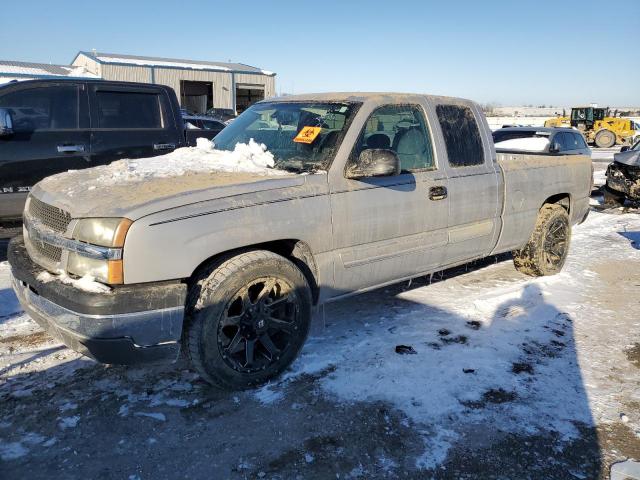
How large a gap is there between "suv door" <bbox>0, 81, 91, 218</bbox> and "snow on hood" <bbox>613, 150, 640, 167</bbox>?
33.2 feet

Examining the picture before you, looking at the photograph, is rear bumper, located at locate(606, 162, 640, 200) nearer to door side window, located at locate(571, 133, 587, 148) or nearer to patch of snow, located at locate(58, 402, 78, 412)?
door side window, located at locate(571, 133, 587, 148)

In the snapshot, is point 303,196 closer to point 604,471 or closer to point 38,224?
point 38,224

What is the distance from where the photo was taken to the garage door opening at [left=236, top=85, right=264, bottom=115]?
132 ft

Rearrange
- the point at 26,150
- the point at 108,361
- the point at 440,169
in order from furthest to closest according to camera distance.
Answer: the point at 26,150
the point at 440,169
the point at 108,361

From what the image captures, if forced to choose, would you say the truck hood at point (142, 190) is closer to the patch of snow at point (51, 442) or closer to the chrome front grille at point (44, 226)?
the chrome front grille at point (44, 226)

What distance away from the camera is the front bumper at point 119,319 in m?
2.72

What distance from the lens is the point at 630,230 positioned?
8727 millimetres

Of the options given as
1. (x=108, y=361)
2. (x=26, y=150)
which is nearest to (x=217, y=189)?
(x=108, y=361)

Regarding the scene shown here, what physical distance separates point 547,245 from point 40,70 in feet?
119

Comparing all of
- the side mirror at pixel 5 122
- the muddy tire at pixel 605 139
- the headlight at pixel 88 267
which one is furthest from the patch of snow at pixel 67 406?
the muddy tire at pixel 605 139

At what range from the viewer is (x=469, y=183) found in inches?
177

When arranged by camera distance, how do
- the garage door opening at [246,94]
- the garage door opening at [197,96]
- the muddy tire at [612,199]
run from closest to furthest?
the muddy tire at [612,199] → the garage door opening at [197,96] → the garage door opening at [246,94]

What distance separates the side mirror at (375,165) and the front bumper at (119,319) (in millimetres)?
1427

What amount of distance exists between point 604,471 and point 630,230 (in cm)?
727
